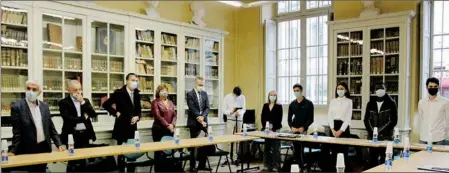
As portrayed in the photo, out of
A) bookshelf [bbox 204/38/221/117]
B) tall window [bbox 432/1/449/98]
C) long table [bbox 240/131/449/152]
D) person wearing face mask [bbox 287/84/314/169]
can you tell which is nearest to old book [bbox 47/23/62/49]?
bookshelf [bbox 204/38/221/117]

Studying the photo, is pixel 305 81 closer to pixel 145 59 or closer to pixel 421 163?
pixel 145 59

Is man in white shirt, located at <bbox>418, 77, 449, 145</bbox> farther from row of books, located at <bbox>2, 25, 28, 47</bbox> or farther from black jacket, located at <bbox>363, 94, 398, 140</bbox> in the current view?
row of books, located at <bbox>2, 25, 28, 47</bbox>

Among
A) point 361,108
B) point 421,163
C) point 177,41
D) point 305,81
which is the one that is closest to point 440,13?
point 361,108

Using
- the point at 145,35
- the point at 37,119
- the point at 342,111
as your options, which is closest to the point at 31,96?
the point at 37,119

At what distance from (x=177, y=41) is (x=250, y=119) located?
7.20 ft

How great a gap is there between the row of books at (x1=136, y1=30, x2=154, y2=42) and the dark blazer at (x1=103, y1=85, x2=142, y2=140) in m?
1.15

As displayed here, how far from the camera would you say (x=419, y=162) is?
3338 mm

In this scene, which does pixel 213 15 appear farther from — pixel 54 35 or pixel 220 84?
pixel 54 35

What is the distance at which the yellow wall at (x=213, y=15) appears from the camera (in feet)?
21.0

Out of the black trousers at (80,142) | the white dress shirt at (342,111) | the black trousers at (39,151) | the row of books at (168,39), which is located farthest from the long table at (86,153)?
the row of books at (168,39)

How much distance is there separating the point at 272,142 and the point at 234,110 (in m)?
1.49

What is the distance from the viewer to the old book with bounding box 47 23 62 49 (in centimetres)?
493

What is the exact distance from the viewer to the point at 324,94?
731cm

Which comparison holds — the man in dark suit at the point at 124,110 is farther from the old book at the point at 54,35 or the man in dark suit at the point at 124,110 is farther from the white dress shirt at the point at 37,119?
the white dress shirt at the point at 37,119
